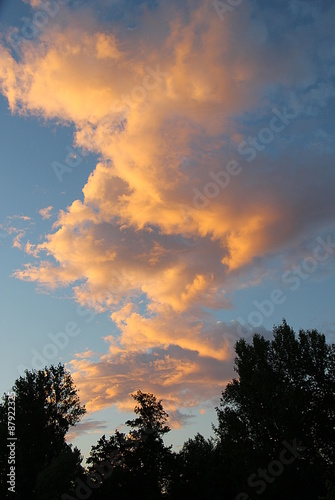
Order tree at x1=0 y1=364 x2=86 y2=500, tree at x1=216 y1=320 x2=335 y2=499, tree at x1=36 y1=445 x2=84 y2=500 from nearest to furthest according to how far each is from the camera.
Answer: tree at x1=216 y1=320 x2=335 y2=499, tree at x1=36 y1=445 x2=84 y2=500, tree at x1=0 y1=364 x2=86 y2=500

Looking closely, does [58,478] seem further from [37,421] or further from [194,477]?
[194,477]

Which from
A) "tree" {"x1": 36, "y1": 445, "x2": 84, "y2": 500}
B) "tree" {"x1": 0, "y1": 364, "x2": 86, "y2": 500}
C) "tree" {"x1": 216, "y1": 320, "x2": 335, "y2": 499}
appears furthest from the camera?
"tree" {"x1": 0, "y1": 364, "x2": 86, "y2": 500}

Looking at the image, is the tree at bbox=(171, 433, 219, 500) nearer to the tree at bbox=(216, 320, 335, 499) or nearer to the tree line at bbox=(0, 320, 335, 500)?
the tree line at bbox=(0, 320, 335, 500)

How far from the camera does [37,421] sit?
50.2 metres

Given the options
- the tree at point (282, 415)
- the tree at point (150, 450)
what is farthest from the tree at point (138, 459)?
the tree at point (282, 415)

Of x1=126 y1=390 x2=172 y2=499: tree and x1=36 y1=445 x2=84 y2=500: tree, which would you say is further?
x1=126 y1=390 x2=172 y2=499: tree

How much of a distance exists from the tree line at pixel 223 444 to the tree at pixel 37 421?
12cm

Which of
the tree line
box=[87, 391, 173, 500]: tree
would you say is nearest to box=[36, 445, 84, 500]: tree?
the tree line

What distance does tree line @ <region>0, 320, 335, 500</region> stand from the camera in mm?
35625

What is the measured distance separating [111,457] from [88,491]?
34.5 ft

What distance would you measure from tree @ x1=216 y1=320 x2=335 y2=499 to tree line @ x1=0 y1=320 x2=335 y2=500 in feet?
0.31

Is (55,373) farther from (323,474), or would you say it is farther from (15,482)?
(323,474)

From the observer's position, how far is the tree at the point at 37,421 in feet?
149

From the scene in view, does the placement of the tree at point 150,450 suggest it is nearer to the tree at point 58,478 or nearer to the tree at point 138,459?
the tree at point 138,459
